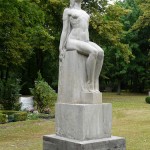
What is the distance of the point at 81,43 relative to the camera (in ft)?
27.4

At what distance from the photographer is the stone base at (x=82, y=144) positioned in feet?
25.7

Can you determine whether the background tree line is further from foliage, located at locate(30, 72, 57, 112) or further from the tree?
foliage, located at locate(30, 72, 57, 112)

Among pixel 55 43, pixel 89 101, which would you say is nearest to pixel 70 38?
pixel 89 101

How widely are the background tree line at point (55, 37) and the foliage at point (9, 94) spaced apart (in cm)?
16

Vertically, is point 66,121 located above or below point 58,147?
above

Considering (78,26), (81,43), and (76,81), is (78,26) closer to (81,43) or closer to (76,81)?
(81,43)

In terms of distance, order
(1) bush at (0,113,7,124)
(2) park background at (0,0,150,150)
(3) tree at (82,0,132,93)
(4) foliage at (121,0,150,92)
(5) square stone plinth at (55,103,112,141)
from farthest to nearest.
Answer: (4) foliage at (121,0,150,92)
(3) tree at (82,0,132,93)
(1) bush at (0,113,7,124)
(2) park background at (0,0,150,150)
(5) square stone plinth at (55,103,112,141)

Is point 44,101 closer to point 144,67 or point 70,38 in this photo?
point 70,38

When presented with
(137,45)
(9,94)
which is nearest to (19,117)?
(9,94)

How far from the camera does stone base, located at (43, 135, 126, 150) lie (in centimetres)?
785

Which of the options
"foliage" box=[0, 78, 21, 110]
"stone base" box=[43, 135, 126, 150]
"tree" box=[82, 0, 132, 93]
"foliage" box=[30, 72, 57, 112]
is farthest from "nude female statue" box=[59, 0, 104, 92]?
"tree" box=[82, 0, 132, 93]

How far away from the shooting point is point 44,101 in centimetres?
2516

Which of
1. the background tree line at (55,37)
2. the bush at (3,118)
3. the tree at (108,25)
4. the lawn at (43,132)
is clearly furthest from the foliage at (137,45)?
the bush at (3,118)

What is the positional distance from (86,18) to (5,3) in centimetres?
966
